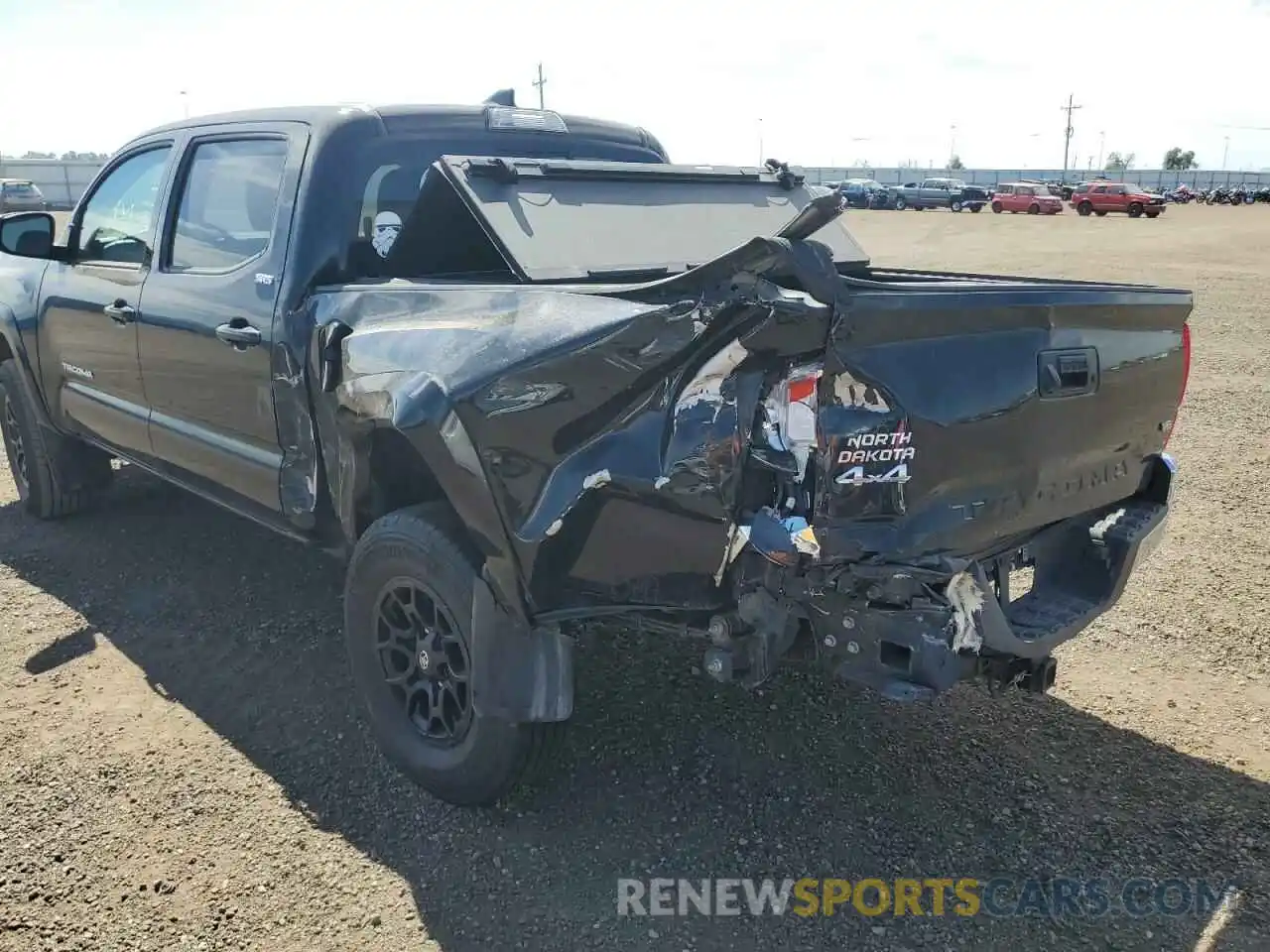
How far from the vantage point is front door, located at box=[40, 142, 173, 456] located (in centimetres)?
443

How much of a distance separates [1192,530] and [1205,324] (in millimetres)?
8368

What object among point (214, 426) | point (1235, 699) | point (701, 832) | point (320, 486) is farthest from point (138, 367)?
point (1235, 699)

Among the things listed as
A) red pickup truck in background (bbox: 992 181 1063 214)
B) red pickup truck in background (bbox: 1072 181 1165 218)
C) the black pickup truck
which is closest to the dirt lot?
the black pickup truck

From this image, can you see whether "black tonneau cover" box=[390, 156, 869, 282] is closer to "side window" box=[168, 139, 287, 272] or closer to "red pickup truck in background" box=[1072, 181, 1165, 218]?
"side window" box=[168, 139, 287, 272]

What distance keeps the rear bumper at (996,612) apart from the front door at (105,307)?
340 cm

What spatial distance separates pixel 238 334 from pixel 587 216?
130 centimetres

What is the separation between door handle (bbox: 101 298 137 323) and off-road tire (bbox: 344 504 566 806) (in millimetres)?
1877

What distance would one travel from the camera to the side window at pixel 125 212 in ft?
14.5

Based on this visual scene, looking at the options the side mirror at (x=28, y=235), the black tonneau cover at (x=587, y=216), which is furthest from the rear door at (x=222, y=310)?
the side mirror at (x=28, y=235)

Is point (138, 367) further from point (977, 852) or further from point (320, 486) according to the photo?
point (977, 852)

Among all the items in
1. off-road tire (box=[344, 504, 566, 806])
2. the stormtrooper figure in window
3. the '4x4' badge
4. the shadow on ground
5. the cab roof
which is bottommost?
the shadow on ground

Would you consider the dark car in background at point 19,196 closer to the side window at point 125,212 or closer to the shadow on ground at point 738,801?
the side window at point 125,212

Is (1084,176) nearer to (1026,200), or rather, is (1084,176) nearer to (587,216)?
(1026,200)

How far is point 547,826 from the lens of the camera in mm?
3055
